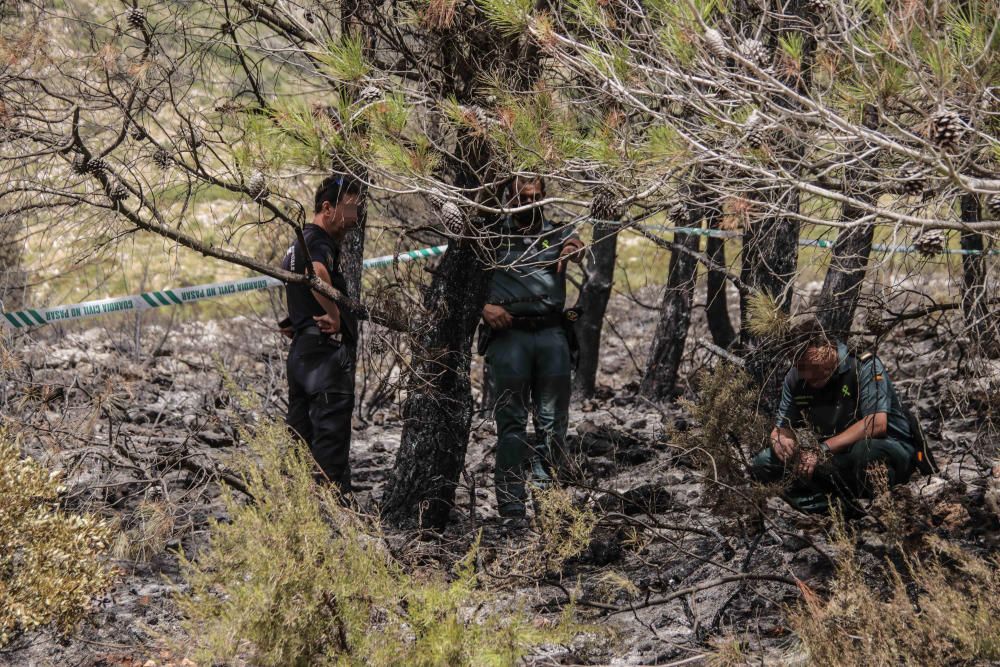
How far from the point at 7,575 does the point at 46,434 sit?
2.27 m

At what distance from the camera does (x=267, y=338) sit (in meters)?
11.7

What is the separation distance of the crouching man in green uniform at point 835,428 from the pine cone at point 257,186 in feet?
8.30

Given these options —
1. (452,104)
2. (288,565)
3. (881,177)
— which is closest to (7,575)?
(288,565)

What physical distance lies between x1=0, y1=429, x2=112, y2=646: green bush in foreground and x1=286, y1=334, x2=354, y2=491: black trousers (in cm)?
165

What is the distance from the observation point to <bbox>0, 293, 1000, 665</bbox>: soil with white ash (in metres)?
4.49

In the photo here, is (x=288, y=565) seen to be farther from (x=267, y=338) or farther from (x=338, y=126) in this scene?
(x=267, y=338)

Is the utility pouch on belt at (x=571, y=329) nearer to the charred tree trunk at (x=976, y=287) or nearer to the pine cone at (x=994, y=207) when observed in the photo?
the charred tree trunk at (x=976, y=287)

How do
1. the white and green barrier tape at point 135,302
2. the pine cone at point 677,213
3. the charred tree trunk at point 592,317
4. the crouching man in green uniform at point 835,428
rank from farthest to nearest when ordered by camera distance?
1. the charred tree trunk at point 592,317
2. the white and green barrier tape at point 135,302
3. the crouching man in green uniform at point 835,428
4. the pine cone at point 677,213

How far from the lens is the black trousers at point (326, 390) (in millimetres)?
5484

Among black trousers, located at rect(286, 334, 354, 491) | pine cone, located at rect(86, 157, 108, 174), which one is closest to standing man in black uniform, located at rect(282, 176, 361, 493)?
black trousers, located at rect(286, 334, 354, 491)

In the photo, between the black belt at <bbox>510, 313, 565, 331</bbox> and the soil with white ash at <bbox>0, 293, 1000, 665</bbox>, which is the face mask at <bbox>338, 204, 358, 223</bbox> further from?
the black belt at <bbox>510, 313, 565, 331</bbox>

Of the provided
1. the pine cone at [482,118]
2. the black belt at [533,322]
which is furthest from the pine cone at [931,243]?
the black belt at [533,322]

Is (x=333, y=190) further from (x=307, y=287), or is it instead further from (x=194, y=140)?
(x=194, y=140)

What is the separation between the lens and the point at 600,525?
5188 millimetres
